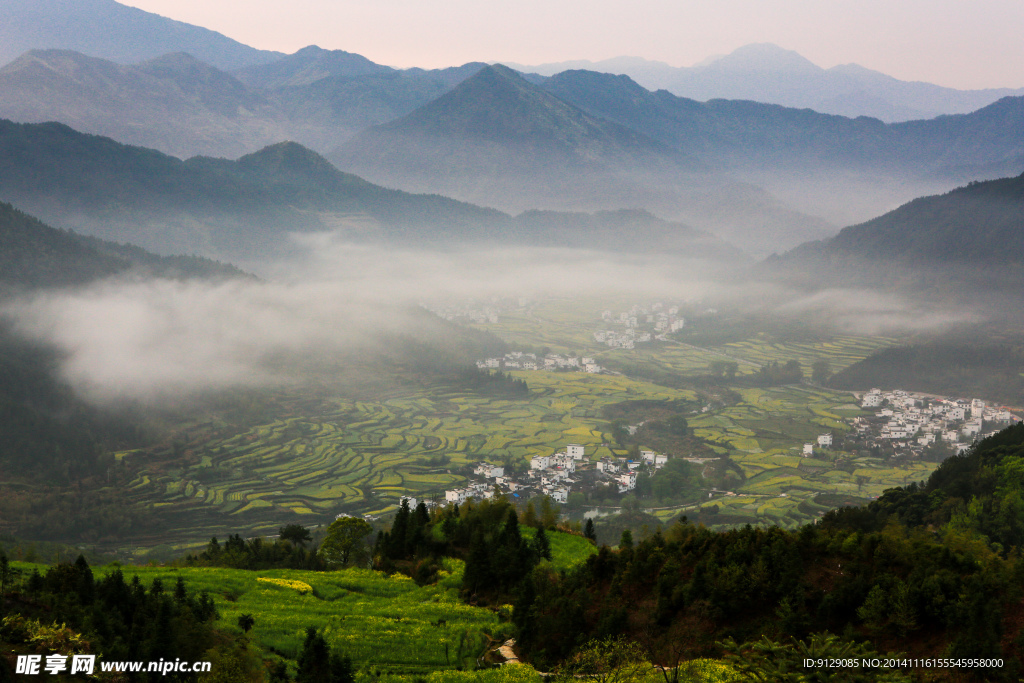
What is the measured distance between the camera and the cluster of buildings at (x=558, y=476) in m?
98.0

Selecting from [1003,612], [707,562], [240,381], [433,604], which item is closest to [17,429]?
[240,381]

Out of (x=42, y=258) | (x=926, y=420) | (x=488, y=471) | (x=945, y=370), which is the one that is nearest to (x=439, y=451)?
(x=488, y=471)

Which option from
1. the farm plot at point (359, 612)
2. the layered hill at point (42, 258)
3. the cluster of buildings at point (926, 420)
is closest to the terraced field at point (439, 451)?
the cluster of buildings at point (926, 420)

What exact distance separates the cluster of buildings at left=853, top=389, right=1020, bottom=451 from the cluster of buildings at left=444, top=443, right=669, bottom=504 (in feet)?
143

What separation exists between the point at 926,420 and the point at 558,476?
77.1 metres

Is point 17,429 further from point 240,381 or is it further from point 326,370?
point 326,370

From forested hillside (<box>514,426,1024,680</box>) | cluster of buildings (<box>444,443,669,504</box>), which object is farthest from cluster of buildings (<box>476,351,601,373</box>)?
forested hillside (<box>514,426,1024,680</box>)

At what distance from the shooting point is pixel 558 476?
346ft

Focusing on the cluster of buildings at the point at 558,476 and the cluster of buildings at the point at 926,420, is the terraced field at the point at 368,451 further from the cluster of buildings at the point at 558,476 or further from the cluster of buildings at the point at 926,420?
the cluster of buildings at the point at 926,420

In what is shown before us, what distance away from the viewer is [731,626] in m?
30.0

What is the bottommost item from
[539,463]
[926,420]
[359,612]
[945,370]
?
[359,612]

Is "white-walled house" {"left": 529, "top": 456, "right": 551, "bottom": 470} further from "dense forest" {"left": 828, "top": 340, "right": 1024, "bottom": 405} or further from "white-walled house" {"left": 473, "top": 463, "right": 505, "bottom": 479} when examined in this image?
"dense forest" {"left": 828, "top": 340, "right": 1024, "bottom": 405}

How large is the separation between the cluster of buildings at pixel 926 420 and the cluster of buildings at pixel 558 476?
43.5 metres

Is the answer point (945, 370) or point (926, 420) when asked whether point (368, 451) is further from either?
point (945, 370)
